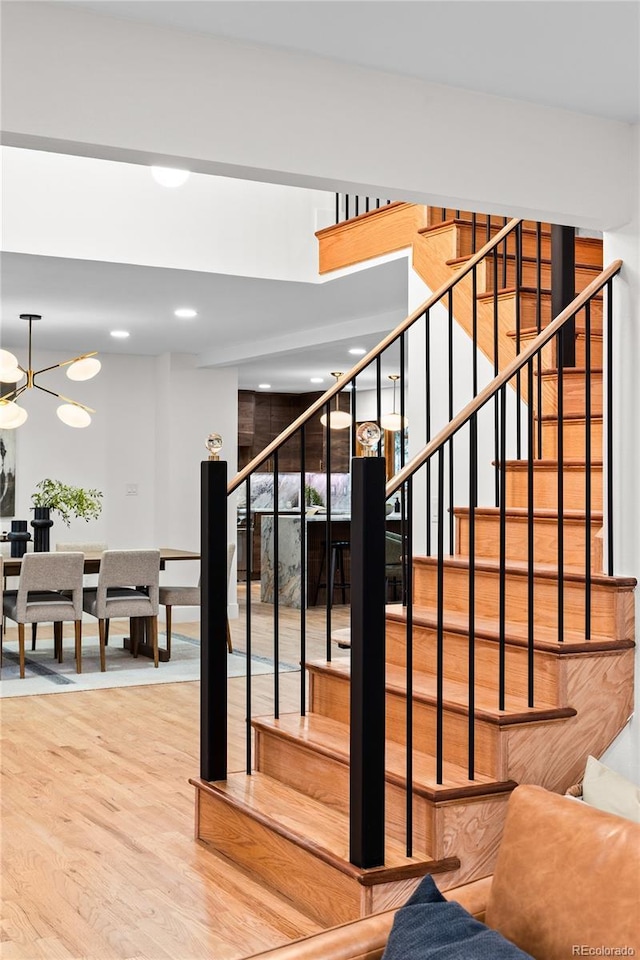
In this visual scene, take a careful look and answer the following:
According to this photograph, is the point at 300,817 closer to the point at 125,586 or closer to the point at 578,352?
the point at 578,352

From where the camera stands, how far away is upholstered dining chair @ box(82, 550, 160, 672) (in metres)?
7.03

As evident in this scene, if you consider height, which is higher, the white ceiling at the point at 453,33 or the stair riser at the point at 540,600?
the white ceiling at the point at 453,33

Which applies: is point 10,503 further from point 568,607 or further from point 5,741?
point 568,607

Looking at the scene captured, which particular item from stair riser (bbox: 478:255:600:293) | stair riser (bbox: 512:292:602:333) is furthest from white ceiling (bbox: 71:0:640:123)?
stair riser (bbox: 478:255:600:293)

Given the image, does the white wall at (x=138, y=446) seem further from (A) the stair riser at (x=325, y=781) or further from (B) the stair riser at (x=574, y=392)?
(A) the stair riser at (x=325, y=781)

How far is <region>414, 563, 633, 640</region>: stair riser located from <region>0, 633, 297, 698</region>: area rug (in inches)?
118

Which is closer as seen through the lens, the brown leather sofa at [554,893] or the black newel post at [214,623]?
the brown leather sofa at [554,893]

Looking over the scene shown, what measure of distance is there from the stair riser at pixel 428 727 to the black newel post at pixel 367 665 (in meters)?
0.46

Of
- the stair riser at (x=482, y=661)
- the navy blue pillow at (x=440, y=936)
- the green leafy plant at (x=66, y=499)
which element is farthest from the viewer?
the green leafy plant at (x=66, y=499)

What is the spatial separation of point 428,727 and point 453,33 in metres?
2.16

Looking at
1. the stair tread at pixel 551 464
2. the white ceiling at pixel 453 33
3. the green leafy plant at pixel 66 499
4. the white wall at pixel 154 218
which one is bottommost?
the green leafy plant at pixel 66 499

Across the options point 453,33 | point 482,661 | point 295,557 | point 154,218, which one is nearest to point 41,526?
point 154,218

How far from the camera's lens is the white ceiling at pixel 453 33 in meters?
2.60

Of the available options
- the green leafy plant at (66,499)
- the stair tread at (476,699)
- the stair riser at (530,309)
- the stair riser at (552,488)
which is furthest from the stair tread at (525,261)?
the green leafy plant at (66,499)
